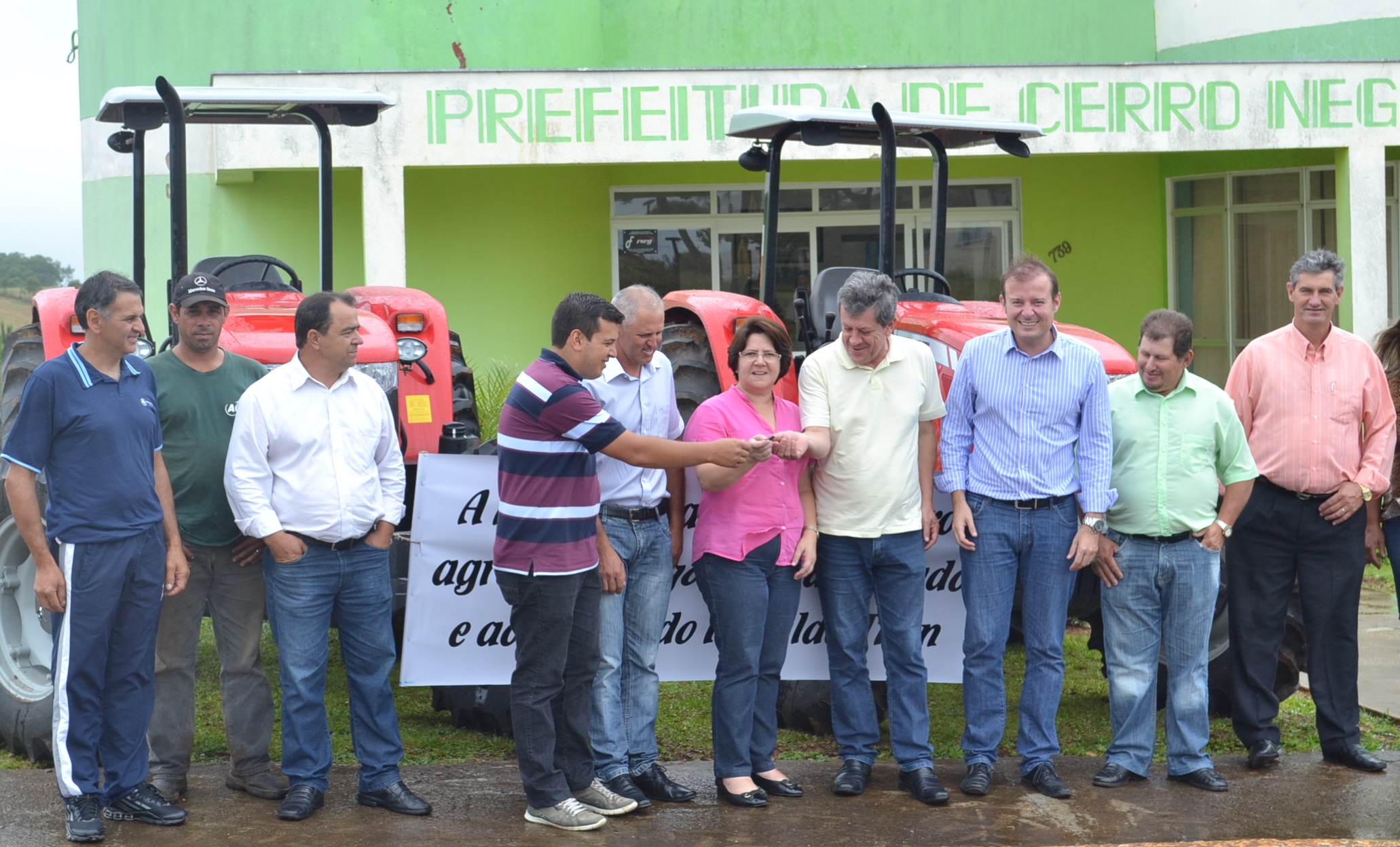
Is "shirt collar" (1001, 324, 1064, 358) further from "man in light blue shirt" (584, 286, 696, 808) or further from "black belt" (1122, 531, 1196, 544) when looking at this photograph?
"man in light blue shirt" (584, 286, 696, 808)

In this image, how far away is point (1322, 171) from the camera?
16.5m

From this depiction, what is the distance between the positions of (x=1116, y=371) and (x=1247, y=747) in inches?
67.6

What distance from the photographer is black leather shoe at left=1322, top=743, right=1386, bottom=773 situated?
6160 millimetres

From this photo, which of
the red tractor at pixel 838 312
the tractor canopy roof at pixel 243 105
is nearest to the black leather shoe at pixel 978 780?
the red tractor at pixel 838 312

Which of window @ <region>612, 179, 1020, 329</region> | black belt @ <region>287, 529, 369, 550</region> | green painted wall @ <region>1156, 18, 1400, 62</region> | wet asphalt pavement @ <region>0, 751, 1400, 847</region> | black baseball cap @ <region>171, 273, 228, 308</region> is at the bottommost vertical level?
wet asphalt pavement @ <region>0, 751, 1400, 847</region>

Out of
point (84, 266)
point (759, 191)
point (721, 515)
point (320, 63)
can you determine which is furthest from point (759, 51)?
point (721, 515)

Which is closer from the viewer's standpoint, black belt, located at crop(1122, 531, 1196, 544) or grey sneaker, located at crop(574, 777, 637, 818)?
grey sneaker, located at crop(574, 777, 637, 818)

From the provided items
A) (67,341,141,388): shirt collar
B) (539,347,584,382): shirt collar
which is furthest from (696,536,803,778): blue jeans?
(67,341,141,388): shirt collar

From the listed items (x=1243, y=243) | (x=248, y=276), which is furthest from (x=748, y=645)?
(x=1243, y=243)

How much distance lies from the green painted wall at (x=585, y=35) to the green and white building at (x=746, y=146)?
32mm

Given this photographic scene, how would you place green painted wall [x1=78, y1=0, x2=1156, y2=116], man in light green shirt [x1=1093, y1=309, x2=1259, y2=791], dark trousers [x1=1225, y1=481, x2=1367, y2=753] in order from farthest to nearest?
1. green painted wall [x1=78, y1=0, x2=1156, y2=116]
2. dark trousers [x1=1225, y1=481, x2=1367, y2=753]
3. man in light green shirt [x1=1093, y1=309, x2=1259, y2=791]

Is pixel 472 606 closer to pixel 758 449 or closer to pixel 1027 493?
pixel 758 449

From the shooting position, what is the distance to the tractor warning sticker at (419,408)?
7477 millimetres

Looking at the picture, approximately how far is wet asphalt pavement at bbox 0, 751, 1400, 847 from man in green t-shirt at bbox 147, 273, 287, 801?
0.20m
